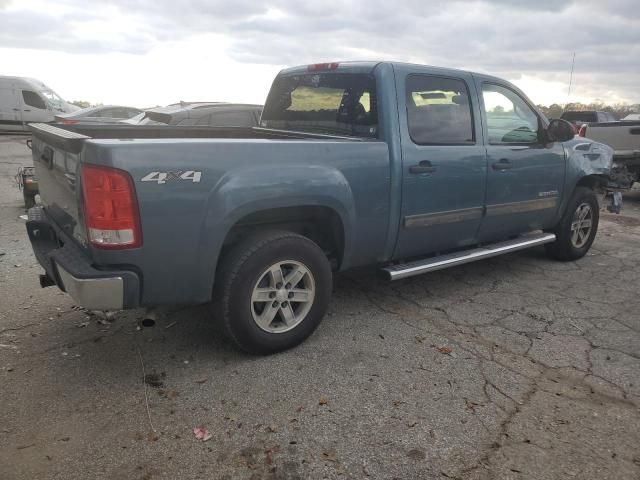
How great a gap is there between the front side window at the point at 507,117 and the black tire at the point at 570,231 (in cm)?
102

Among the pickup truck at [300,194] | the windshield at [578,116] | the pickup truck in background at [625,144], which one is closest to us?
the pickup truck at [300,194]

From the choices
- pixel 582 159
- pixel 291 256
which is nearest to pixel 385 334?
pixel 291 256

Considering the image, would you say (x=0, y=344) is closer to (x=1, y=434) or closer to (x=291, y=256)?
(x=1, y=434)

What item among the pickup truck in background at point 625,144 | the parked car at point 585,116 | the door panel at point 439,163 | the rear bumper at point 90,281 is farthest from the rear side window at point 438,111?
the parked car at point 585,116

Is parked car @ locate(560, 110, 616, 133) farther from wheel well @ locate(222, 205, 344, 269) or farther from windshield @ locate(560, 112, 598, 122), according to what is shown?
wheel well @ locate(222, 205, 344, 269)

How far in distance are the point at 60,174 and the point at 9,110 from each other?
67.7 ft

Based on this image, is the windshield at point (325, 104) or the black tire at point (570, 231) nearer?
the windshield at point (325, 104)

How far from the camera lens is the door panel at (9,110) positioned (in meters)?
20.1

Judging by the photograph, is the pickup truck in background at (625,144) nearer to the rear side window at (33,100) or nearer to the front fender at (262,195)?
the front fender at (262,195)

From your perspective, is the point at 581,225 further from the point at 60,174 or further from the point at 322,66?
the point at 60,174

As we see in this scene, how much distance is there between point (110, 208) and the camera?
2.68m

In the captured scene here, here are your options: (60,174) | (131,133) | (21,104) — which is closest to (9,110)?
(21,104)

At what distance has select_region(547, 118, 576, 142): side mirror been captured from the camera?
16.3 ft

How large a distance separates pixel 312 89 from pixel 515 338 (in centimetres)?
259
